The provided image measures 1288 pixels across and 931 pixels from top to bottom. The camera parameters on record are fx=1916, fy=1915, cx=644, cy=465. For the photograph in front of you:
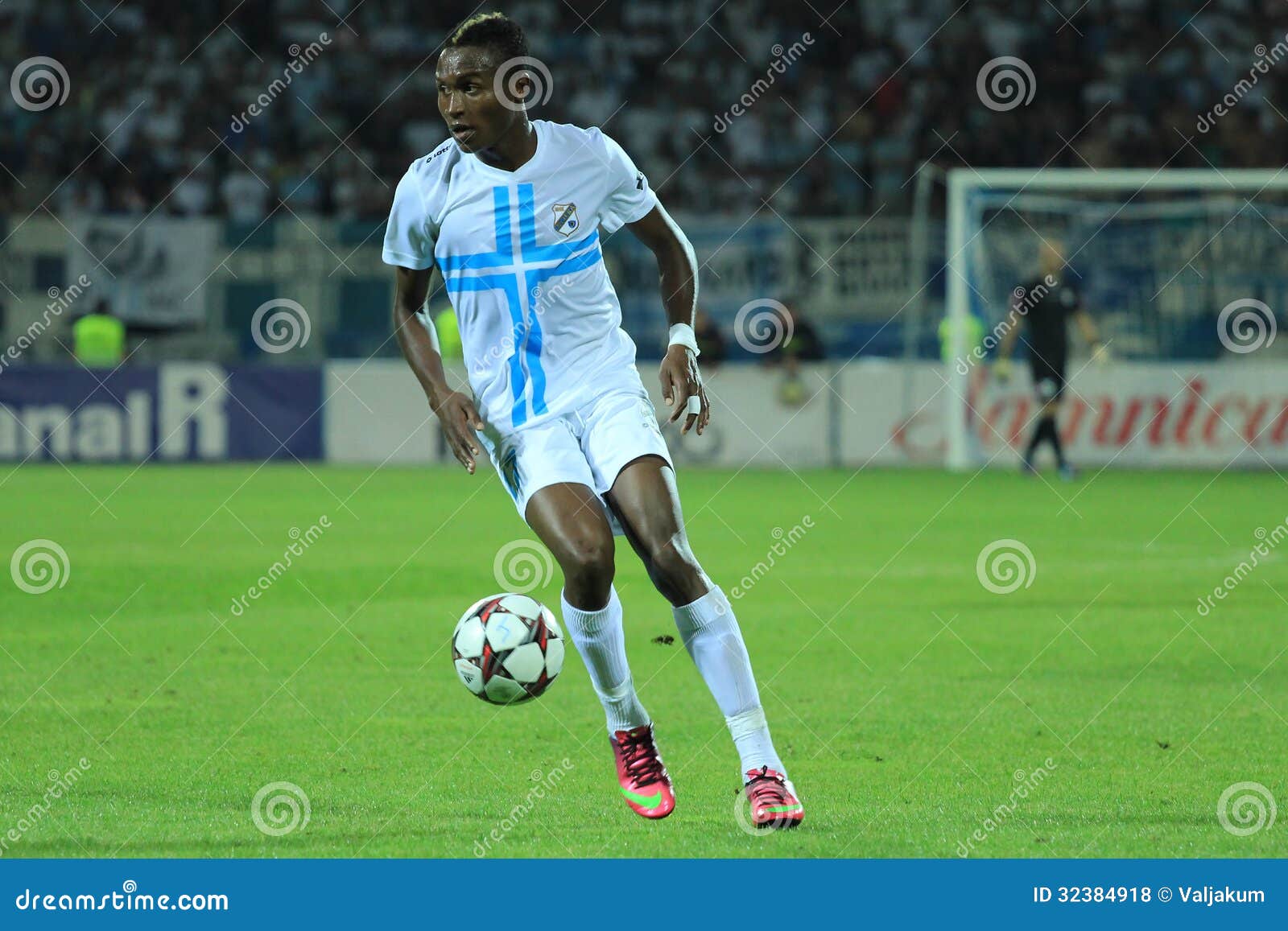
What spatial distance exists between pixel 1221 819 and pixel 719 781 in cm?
155

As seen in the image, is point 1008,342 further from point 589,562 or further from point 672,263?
point 589,562

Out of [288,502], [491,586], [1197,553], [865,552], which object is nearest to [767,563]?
[865,552]

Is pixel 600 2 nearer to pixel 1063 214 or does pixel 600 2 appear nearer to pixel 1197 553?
pixel 1063 214
